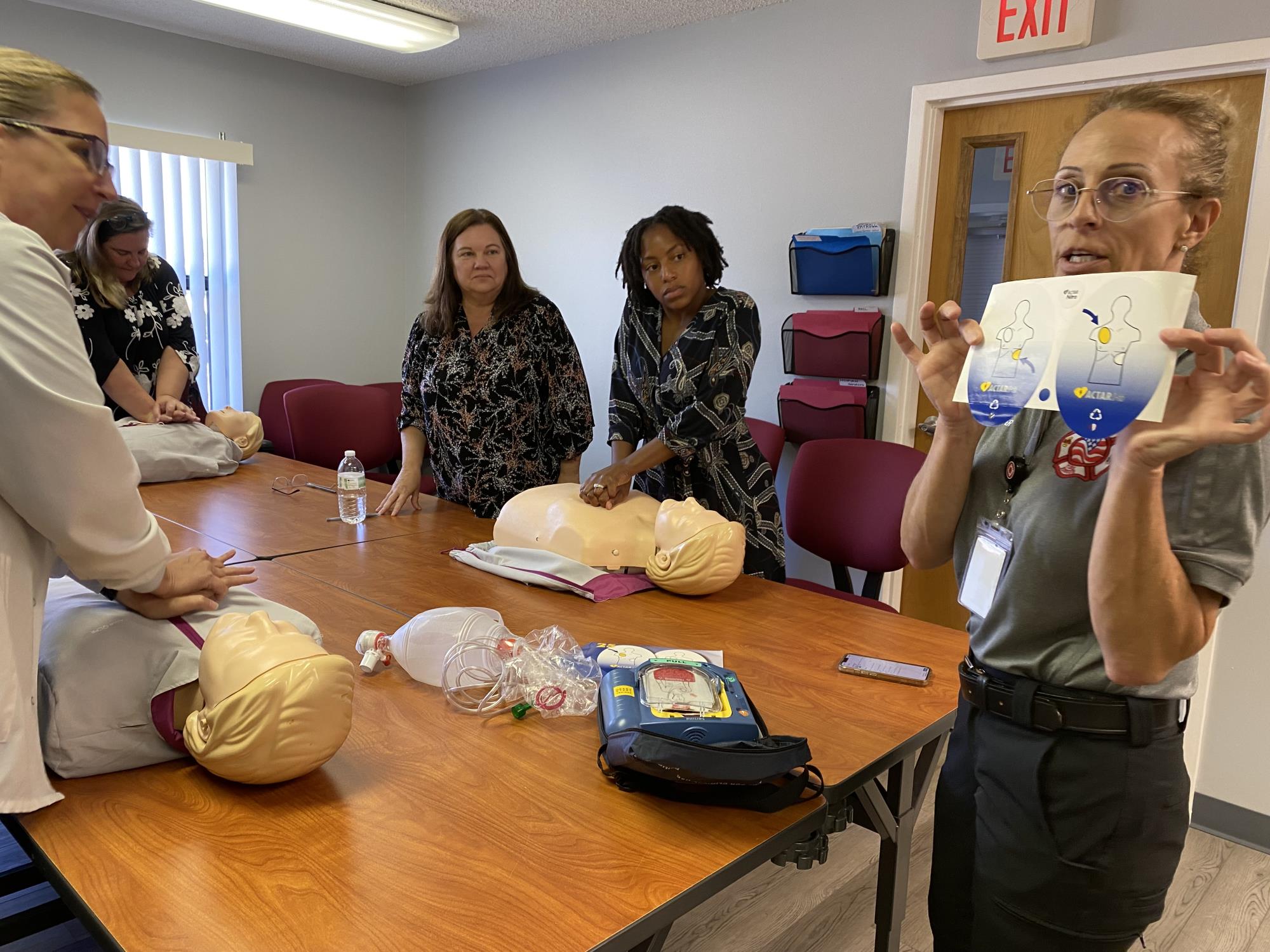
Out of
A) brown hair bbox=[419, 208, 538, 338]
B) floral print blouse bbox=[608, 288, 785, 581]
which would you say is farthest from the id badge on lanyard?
brown hair bbox=[419, 208, 538, 338]

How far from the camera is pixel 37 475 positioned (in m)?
1.02

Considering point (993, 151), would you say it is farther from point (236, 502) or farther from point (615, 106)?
point (236, 502)

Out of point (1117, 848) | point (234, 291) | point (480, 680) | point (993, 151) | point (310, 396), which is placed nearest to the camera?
point (1117, 848)

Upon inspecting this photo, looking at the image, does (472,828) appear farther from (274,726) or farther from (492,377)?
(492,377)

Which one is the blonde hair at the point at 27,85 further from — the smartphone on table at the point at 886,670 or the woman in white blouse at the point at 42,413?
the smartphone on table at the point at 886,670

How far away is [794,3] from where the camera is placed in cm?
375

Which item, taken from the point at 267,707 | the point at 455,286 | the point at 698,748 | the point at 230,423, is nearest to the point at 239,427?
the point at 230,423

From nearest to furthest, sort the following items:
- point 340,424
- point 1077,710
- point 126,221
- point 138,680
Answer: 1. point 1077,710
2. point 138,680
3. point 126,221
4. point 340,424

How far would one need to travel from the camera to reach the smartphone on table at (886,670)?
1.58 metres

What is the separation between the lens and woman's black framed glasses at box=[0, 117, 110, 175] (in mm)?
1050

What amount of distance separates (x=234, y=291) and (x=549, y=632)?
4213 millimetres

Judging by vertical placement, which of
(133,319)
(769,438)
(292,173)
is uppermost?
(292,173)

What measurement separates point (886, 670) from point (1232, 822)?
6.44ft

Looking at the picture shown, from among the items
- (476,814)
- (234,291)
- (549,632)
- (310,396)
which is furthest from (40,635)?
(234,291)
